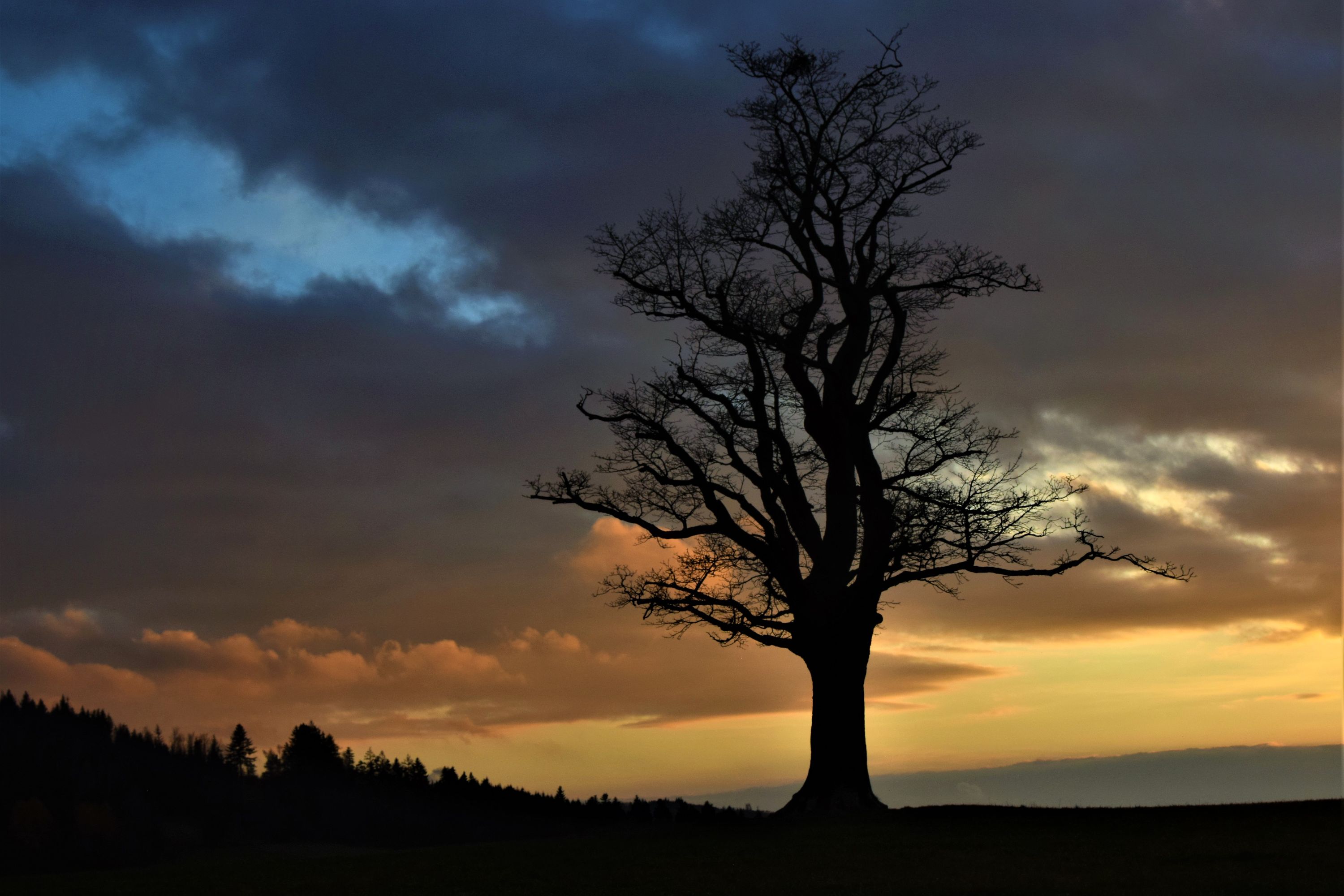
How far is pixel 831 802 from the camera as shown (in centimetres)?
2278

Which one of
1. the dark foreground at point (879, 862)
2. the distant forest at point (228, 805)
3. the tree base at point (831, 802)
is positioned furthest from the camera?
the distant forest at point (228, 805)

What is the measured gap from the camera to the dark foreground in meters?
14.0

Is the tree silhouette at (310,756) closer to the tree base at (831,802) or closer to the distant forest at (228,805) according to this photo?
the distant forest at (228,805)

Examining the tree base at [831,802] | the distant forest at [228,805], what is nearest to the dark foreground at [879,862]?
the tree base at [831,802]

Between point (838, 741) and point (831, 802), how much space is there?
1.26 m

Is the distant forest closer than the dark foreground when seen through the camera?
No

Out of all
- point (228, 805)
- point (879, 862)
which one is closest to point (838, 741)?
point (879, 862)

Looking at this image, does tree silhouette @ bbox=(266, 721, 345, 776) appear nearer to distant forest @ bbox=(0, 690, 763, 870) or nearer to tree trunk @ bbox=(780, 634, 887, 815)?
distant forest @ bbox=(0, 690, 763, 870)

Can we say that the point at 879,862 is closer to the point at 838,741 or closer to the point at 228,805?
the point at 838,741

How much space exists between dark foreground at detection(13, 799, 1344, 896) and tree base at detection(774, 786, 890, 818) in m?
1.10

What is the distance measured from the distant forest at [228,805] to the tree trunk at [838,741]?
4.00 metres

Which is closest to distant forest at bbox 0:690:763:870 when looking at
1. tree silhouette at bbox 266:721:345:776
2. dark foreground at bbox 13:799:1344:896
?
tree silhouette at bbox 266:721:345:776

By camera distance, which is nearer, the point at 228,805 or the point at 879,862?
the point at 879,862

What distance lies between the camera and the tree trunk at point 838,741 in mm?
22844
